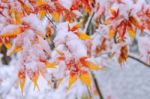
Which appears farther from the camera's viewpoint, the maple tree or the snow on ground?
the snow on ground

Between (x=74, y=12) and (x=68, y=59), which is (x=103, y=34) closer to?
(x=74, y=12)

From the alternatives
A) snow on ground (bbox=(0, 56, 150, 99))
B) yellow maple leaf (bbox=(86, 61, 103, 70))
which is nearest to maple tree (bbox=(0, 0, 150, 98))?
yellow maple leaf (bbox=(86, 61, 103, 70))

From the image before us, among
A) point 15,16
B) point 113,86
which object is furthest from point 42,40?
point 113,86

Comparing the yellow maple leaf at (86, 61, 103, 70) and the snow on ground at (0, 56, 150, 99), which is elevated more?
the yellow maple leaf at (86, 61, 103, 70)

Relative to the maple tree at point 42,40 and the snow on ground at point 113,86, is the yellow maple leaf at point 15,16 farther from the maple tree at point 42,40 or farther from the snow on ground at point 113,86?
the snow on ground at point 113,86

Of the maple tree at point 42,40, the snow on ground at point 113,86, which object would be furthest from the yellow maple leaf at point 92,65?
the snow on ground at point 113,86

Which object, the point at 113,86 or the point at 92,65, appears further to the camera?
the point at 113,86

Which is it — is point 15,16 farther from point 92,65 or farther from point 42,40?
point 92,65

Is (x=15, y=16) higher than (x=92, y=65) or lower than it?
higher

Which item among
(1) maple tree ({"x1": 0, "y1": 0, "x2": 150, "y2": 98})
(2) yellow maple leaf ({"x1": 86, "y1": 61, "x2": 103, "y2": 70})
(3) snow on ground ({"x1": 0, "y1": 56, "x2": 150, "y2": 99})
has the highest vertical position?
(1) maple tree ({"x1": 0, "y1": 0, "x2": 150, "y2": 98})

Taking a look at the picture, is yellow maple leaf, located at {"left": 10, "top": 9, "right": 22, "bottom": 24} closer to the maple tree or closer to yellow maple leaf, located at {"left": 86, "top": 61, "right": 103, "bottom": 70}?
the maple tree

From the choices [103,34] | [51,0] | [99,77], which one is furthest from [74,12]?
[99,77]

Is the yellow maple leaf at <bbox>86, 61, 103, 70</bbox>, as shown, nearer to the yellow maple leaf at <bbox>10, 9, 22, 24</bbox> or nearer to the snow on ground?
the yellow maple leaf at <bbox>10, 9, 22, 24</bbox>
